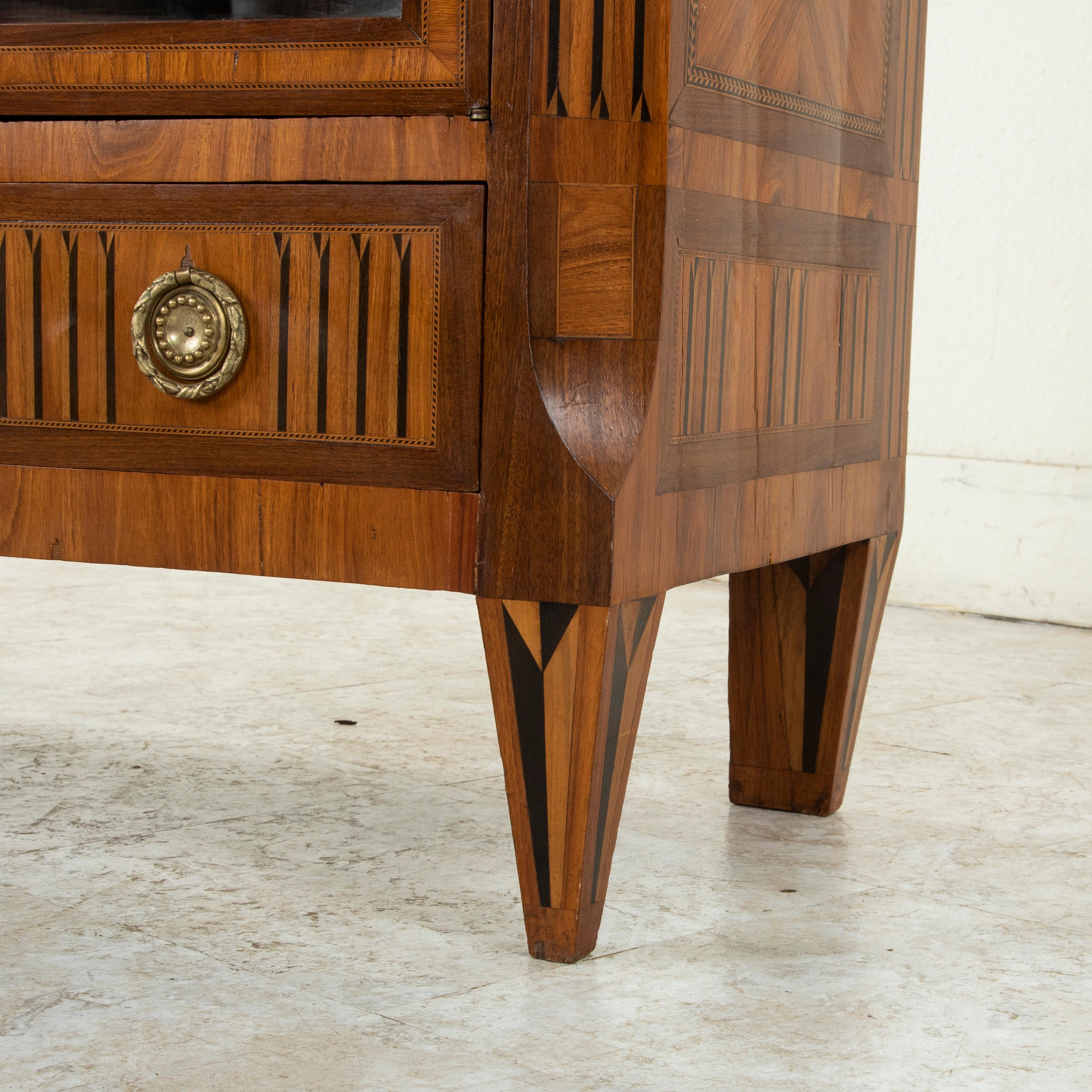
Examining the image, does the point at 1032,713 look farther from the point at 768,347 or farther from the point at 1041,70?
the point at 1041,70

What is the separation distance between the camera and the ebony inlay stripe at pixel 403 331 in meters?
1.07

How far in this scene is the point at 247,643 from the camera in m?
2.33

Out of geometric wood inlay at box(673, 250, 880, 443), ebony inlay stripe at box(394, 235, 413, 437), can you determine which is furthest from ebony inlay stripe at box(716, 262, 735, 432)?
ebony inlay stripe at box(394, 235, 413, 437)

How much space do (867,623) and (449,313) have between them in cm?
59

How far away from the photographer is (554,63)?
103 cm

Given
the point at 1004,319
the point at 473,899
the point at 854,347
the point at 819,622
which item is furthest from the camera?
the point at 1004,319

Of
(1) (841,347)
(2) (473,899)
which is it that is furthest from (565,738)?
(1) (841,347)

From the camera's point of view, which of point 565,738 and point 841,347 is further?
point 841,347

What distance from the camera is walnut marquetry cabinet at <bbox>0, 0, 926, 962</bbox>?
104cm

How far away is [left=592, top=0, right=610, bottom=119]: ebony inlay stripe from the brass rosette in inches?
11.0

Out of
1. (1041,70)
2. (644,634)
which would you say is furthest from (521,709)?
(1041,70)

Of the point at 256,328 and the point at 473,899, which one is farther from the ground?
the point at 256,328

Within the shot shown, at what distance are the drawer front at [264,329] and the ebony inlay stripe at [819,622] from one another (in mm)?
507

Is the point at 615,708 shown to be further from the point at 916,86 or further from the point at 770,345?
the point at 916,86
